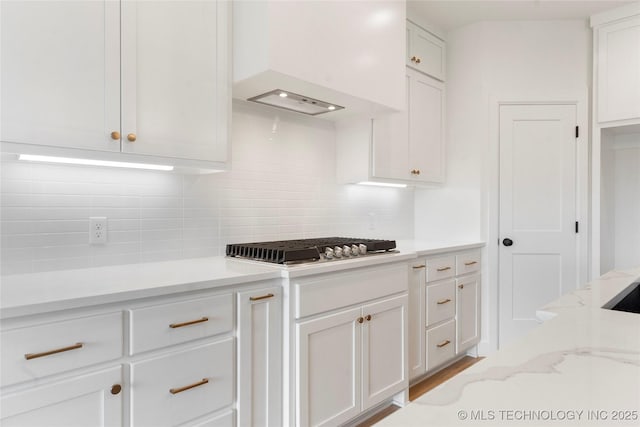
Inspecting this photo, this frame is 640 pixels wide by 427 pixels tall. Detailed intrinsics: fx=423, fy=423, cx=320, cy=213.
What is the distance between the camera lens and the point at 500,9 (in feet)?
10.7

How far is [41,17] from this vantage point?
4.72 ft

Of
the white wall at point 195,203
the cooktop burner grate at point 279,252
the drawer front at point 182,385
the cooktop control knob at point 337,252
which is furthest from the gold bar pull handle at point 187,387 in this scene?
the cooktop control knob at point 337,252

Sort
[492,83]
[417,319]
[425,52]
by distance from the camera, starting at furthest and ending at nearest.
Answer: [492,83] → [425,52] → [417,319]

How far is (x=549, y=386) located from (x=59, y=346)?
1290 millimetres

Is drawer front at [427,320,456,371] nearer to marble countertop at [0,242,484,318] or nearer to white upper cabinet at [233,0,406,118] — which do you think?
marble countertop at [0,242,484,318]

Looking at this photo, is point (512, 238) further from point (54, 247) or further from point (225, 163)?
point (54, 247)

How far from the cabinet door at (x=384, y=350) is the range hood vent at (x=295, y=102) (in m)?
1.17

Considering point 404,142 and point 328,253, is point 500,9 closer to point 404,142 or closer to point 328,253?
point 404,142

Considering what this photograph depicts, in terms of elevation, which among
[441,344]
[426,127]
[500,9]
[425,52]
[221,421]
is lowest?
[441,344]

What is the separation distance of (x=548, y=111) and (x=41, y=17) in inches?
135

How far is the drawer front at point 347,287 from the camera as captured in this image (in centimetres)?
192

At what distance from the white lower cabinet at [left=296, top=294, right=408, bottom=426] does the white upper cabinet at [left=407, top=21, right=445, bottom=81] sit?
6.06 feet

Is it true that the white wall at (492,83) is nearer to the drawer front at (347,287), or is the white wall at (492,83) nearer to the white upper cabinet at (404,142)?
the white upper cabinet at (404,142)

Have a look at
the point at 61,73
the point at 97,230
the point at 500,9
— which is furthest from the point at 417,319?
the point at 500,9
